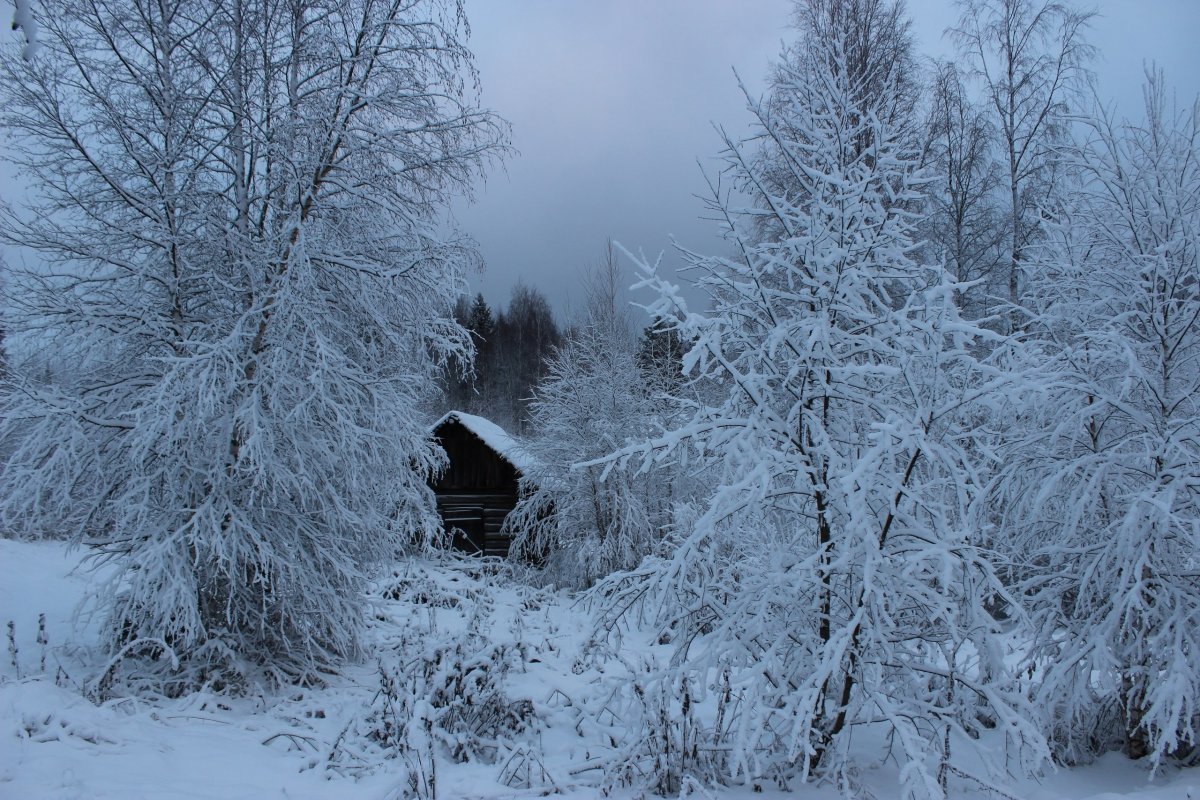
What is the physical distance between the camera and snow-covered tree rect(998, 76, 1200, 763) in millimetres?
5180

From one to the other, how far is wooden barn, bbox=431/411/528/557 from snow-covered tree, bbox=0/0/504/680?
13473 mm

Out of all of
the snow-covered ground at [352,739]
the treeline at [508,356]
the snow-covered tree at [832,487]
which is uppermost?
the treeline at [508,356]

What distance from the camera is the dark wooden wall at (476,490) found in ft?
69.9

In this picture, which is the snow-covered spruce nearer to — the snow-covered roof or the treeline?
the snow-covered roof

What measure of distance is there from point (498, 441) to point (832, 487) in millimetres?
17669

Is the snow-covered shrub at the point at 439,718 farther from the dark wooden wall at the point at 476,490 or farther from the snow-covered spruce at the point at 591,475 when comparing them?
the dark wooden wall at the point at 476,490

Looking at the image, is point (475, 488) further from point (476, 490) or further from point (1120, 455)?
point (1120, 455)

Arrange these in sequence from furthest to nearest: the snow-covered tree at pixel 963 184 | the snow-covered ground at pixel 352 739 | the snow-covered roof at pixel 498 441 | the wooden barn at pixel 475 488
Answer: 1. the wooden barn at pixel 475 488
2. the snow-covered roof at pixel 498 441
3. the snow-covered tree at pixel 963 184
4. the snow-covered ground at pixel 352 739

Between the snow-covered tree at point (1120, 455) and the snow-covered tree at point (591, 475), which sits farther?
the snow-covered tree at point (591, 475)

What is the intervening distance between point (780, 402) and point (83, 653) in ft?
22.8

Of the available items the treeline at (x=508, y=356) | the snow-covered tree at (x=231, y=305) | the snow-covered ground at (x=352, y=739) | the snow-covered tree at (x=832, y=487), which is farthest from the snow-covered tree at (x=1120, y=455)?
the treeline at (x=508, y=356)

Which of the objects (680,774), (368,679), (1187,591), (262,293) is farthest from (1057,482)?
(262,293)

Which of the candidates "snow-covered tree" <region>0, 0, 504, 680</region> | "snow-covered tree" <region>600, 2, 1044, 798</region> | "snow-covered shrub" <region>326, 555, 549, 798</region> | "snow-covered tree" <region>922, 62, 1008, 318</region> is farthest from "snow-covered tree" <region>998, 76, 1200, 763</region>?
"snow-covered tree" <region>922, 62, 1008, 318</region>

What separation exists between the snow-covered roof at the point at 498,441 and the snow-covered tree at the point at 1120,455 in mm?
14059
